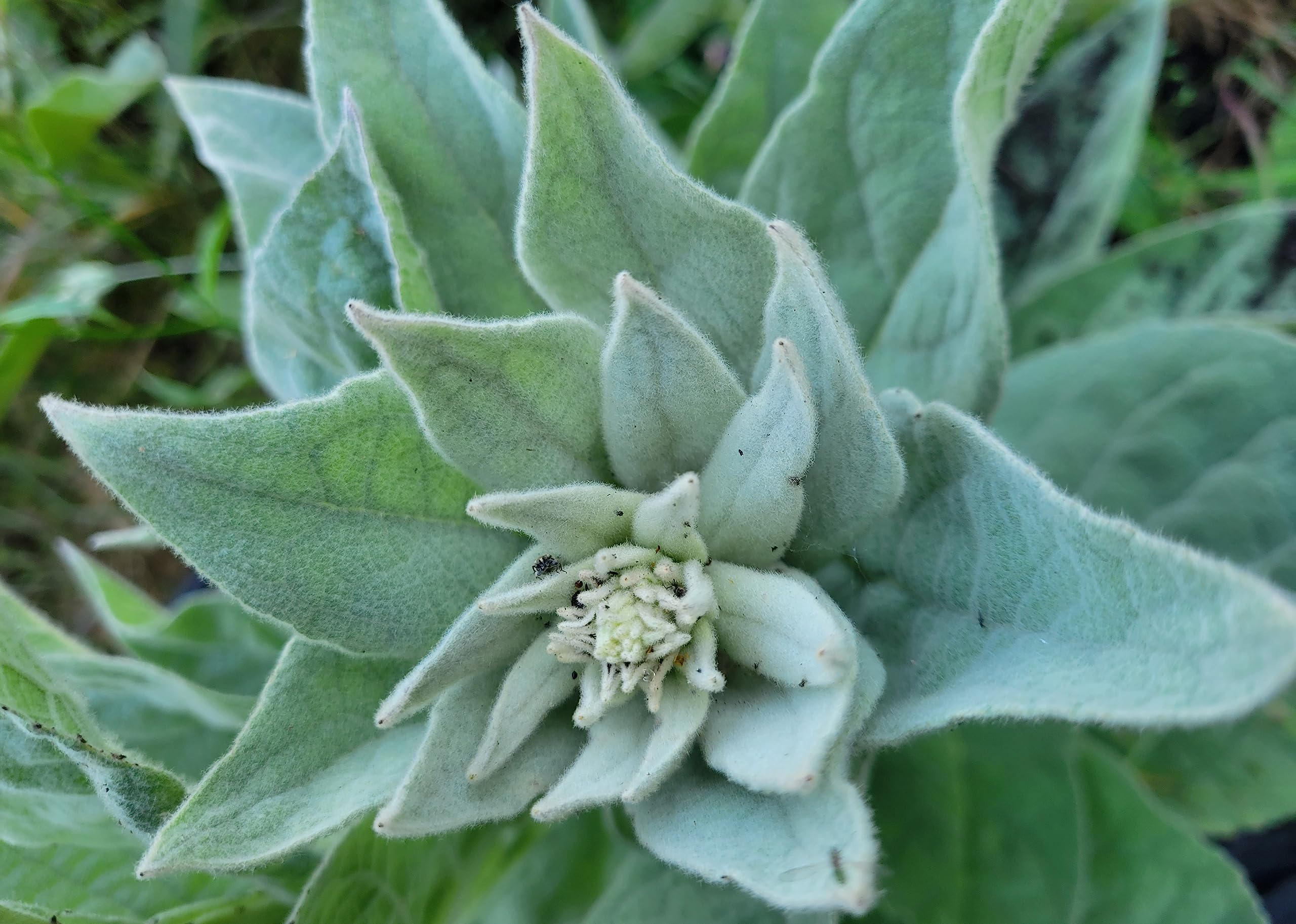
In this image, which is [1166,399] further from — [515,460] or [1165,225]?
[515,460]

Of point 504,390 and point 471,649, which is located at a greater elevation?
point 504,390

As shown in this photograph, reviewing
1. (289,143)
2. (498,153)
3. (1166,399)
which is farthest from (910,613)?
(289,143)

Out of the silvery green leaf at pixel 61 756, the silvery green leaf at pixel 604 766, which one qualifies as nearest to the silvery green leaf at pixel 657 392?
the silvery green leaf at pixel 604 766

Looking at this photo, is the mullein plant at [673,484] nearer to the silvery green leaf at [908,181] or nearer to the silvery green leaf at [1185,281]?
the silvery green leaf at [908,181]

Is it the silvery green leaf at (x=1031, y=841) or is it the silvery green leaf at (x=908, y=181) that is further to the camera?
the silvery green leaf at (x=1031, y=841)

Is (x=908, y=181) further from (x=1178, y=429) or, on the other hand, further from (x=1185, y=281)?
(x=1185, y=281)

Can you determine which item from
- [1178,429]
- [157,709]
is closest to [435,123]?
[157,709]

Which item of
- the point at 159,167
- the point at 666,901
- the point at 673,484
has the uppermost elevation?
the point at 673,484

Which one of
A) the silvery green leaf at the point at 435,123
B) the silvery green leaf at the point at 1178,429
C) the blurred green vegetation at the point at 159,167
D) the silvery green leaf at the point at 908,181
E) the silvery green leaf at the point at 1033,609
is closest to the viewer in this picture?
the silvery green leaf at the point at 1033,609

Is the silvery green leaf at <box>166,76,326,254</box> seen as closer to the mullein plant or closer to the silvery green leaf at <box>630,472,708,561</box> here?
the mullein plant
